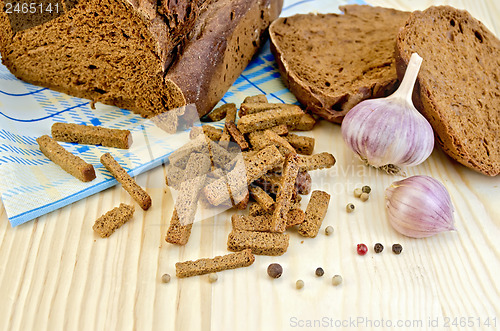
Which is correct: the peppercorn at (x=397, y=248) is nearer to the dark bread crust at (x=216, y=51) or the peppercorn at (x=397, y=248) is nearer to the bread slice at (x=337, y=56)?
the bread slice at (x=337, y=56)

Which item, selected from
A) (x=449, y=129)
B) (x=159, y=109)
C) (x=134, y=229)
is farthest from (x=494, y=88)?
(x=134, y=229)

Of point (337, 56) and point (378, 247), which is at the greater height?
point (337, 56)

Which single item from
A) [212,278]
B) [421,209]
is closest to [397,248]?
[421,209]

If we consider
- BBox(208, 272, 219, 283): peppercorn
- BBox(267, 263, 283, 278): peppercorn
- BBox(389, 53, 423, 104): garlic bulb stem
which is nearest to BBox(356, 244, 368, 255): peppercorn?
BBox(267, 263, 283, 278): peppercorn

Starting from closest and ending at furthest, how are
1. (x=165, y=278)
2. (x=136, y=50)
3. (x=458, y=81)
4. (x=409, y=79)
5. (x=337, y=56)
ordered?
(x=165, y=278) < (x=409, y=79) < (x=136, y=50) < (x=458, y=81) < (x=337, y=56)

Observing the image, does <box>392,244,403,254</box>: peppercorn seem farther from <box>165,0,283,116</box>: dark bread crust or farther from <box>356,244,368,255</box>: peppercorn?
<box>165,0,283,116</box>: dark bread crust

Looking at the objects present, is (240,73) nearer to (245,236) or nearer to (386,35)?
(386,35)

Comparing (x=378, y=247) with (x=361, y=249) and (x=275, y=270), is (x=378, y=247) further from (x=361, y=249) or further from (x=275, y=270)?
(x=275, y=270)
